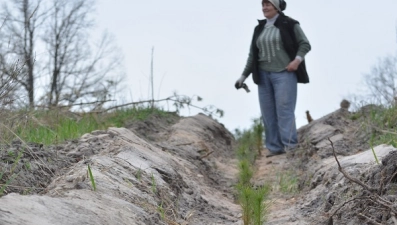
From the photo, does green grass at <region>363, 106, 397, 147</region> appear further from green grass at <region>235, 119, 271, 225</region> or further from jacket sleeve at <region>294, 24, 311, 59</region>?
green grass at <region>235, 119, 271, 225</region>

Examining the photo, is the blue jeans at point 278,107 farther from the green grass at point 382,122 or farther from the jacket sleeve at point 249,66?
the green grass at point 382,122

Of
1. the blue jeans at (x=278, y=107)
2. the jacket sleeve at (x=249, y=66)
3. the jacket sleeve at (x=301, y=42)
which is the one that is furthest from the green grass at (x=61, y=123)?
the jacket sleeve at (x=301, y=42)

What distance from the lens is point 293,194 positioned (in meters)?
4.96

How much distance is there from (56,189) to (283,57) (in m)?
4.66

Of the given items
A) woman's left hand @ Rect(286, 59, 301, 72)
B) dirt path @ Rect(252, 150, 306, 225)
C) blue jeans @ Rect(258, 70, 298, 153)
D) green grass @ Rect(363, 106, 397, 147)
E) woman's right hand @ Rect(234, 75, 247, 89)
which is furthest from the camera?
woman's right hand @ Rect(234, 75, 247, 89)

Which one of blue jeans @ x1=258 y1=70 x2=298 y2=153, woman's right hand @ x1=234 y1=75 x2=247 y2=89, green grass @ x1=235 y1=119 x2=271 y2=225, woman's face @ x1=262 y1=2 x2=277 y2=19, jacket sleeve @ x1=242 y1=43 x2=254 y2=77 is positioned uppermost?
woman's face @ x1=262 y1=2 x2=277 y2=19

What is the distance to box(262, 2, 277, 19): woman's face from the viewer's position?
7.20 m

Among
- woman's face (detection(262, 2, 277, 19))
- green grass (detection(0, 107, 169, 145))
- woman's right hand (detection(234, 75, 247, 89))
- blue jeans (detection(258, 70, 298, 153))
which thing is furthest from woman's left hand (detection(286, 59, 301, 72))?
green grass (detection(0, 107, 169, 145))

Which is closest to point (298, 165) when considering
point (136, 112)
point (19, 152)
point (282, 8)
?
point (282, 8)

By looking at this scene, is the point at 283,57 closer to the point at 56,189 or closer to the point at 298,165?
the point at 298,165

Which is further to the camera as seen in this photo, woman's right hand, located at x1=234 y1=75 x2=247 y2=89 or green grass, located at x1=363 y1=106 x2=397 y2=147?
woman's right hand, located at x1=234 y1=75 x2=247 y2=89

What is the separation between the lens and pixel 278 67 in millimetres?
7273

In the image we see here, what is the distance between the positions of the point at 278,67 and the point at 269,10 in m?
0.61

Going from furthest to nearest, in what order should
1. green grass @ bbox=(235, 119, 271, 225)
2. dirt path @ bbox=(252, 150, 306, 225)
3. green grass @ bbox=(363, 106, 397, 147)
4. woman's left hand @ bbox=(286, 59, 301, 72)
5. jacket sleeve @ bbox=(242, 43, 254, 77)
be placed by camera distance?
jacket sleeve @ bbox=(242, 43, 254, 77), woman's left hand @ bbox=(286, 59, 301, 72), green grass @ bbox=(363, 106, 397, 147), dirt path @ bbox=(252, 150, 306, 225), green grass @ bbox=(235, 119, 271, 225)
